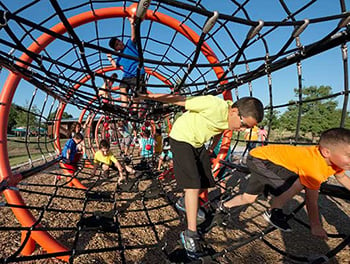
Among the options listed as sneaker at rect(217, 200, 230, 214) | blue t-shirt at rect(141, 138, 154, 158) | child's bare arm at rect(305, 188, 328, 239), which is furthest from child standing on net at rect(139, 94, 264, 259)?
blue t-shirt at rect(141, 138, 154, 158)

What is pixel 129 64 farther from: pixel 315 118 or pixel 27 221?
pixel 315 118

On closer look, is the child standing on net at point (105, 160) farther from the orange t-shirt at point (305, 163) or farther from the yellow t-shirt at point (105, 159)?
the orange t-shirt at point (305, 163)

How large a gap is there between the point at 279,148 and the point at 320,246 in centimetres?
122

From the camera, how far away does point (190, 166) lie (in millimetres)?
1130

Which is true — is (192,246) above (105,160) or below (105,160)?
below

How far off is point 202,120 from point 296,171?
1.98 ft

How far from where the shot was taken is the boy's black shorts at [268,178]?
1196 millimetres

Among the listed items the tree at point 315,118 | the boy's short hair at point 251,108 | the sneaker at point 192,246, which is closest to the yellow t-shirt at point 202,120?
the boy's short hair at point 251,108

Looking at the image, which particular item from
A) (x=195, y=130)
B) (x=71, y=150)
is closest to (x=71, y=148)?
(x=71, y=150)

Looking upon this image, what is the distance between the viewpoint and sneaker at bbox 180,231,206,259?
984 mm

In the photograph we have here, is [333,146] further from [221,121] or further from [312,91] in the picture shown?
[312,91]

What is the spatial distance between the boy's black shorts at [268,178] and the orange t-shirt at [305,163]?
31 millimetres

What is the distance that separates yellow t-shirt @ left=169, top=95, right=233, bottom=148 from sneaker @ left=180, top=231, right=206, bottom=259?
48 centimetres

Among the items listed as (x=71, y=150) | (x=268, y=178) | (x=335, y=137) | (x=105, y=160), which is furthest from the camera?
(x=105, y=160)
